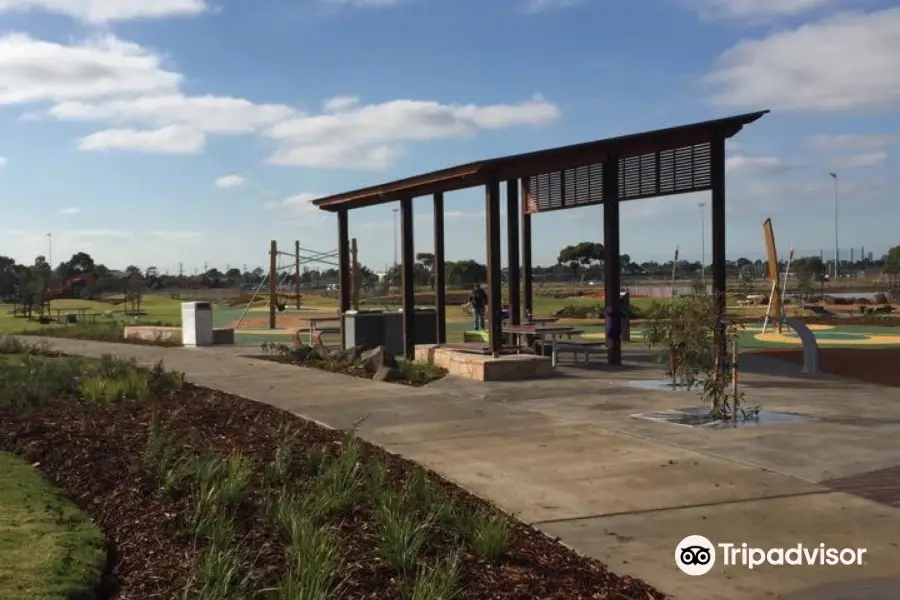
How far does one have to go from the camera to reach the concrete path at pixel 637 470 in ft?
17.9

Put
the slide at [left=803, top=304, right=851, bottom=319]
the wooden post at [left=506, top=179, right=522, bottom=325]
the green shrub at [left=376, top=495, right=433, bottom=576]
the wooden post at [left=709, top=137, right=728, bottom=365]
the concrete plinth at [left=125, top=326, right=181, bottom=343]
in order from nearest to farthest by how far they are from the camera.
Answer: the green shrub at [left=376, top=495, right=433, bottom=576] → the wooden post at [left=709, top=137, right=728, bottom=365] → the wooden post at [left=506, top=179, right=522, bottom=325] → the concrete plinth at [left=125, top=326, right=181, bottom=343] → the slide at [left=803, top=304, right=851, bottom=319]

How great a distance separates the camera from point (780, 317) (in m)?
17.1

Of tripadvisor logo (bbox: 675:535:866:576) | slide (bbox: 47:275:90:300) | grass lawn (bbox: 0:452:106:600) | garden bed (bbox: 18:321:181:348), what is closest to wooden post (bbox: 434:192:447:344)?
garden bed (bbox: 18:321:181:348)

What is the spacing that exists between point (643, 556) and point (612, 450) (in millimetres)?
3216

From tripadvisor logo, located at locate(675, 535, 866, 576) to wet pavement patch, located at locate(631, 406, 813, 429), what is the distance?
4.40m

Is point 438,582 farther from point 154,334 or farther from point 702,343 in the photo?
point 154,334

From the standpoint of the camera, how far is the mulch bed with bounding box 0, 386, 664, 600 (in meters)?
5.07

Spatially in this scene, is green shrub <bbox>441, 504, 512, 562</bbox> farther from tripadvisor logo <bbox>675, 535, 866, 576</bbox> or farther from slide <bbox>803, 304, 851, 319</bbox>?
slide <bbox>803, 304, 851, 319</bbox>

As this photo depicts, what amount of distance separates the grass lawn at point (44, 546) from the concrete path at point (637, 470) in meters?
2.89

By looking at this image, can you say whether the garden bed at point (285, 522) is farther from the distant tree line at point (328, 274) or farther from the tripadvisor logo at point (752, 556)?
the distant tree line at point (328, 274)

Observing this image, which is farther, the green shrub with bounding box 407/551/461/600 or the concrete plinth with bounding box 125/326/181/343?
the concrete plinth with bounding box 125/326/181/343

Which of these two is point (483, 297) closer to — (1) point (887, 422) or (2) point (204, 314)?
(2) point (204, 314)

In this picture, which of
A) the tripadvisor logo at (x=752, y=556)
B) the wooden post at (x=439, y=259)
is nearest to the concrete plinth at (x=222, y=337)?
Result: the wooden post at (x=439, y=259)

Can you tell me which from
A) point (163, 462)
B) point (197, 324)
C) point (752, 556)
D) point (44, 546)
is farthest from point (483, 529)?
point (197, 324)
